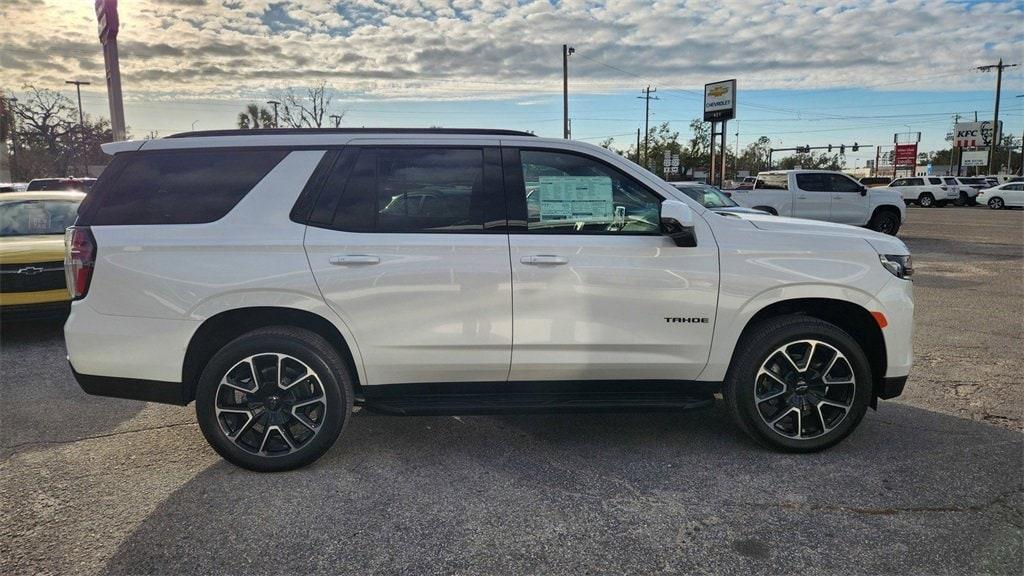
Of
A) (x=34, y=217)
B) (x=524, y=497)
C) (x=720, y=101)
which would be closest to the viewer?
(x=524, y=497)

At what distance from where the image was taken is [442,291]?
343 centimetres

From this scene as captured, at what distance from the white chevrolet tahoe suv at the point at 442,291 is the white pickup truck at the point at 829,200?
46.9ft

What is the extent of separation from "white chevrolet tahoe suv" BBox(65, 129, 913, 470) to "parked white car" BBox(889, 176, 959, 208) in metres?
38.8

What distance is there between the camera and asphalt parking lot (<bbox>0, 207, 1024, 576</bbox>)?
2.73m

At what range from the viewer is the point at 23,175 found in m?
49.7

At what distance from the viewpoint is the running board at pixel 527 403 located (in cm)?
349

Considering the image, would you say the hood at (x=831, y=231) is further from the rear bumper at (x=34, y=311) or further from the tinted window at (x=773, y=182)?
the tinted window at (x=773, y=182)

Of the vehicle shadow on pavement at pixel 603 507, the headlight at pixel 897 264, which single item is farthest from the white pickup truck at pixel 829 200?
the headlight at pixel 897 264

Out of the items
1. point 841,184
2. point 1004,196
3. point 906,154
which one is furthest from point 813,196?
point 906,154

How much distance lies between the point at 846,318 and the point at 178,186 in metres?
3.88

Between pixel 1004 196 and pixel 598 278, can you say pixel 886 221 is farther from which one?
pixel 1004 196

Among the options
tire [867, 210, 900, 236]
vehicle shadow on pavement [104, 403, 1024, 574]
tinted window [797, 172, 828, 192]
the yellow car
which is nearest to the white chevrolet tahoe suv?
vehicle shadow on pavement [104, 403, 1024, 574]

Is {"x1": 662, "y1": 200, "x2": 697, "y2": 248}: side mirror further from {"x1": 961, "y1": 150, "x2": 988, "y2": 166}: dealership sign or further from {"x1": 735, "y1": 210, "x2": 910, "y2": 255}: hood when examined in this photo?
{"x1": 961, "y1": 150, "x2": 988, "y2": 166}: dealership sign

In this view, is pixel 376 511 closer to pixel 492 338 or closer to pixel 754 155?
pixel 492 338
